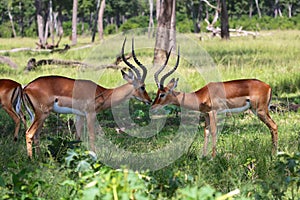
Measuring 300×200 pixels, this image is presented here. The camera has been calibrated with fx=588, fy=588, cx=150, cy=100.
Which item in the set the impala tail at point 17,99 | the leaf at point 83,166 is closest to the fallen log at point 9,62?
the impala tail at point 17,99

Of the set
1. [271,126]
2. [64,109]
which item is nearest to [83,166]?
[64,109]

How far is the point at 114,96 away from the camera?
5664mm

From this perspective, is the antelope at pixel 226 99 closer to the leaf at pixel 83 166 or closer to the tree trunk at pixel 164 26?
the leaf at pixel 83 166

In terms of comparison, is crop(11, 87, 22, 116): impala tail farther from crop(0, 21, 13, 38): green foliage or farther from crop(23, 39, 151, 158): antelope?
crop(0, 21, 13, 38): green foliage

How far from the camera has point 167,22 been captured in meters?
12.1

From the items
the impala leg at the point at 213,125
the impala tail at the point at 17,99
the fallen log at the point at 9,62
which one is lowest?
the fallen log at the point at 9,62

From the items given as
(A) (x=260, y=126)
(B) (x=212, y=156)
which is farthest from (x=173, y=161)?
(A) (x=260, y=126)

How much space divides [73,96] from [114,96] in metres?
0.40

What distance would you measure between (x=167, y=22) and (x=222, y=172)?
774 centimetres

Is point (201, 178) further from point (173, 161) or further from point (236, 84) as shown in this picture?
point (236, 84)

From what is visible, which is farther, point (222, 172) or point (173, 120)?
point (173, 120)

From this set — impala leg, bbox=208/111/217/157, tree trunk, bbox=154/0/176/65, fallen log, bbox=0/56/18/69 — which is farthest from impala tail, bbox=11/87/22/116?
fallen log, bbox=0/56/18/69

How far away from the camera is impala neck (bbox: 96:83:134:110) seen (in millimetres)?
5633

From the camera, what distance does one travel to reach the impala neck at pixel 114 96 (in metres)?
5.63
